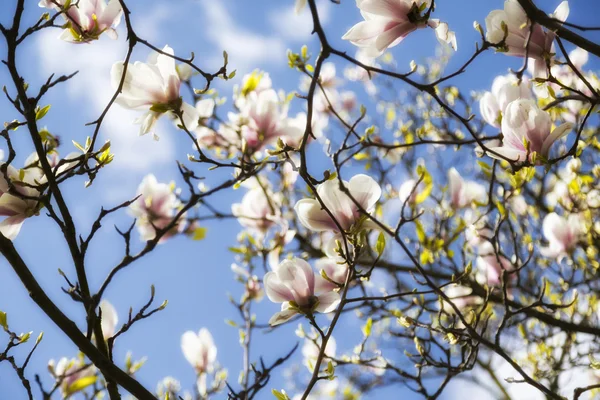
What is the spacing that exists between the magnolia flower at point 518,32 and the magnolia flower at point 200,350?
5.07 ft

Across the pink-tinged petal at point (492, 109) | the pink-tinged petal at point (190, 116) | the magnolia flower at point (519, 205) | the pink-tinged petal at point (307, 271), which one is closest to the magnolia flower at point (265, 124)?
the pink-tinged petal at point (190, 116)

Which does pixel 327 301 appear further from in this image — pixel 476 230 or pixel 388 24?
pixel 476 230

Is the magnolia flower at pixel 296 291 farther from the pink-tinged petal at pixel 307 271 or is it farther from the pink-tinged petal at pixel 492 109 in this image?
the pink-tinged petal at pixel 492 109

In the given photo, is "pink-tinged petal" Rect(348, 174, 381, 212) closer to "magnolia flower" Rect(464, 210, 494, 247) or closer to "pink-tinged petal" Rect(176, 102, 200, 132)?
"pink-tinged petal" Rect(176, 102, 200, 132)

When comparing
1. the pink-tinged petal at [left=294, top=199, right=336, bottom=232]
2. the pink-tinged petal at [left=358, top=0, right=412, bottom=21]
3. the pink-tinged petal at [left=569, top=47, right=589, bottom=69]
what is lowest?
the pink-tinged petal at [left=294, top=199, right=336, bottom=232]

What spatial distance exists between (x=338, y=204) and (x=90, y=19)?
0.78 meters

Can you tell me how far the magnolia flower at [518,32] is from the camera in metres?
1.16

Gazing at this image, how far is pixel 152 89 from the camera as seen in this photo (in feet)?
4.15

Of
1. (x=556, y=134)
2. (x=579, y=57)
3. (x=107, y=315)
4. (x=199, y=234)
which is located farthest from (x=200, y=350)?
(x=579, y=57)

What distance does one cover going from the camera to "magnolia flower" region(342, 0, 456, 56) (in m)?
1.15

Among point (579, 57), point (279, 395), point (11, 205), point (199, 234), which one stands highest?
point (579, 57)

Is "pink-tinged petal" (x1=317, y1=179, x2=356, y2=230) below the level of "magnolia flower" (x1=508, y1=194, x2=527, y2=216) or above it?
below

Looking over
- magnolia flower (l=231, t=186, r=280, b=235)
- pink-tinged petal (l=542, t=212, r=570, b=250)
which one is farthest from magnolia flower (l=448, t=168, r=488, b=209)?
magnolia flower (l=231, t=186, r=280, b=235)

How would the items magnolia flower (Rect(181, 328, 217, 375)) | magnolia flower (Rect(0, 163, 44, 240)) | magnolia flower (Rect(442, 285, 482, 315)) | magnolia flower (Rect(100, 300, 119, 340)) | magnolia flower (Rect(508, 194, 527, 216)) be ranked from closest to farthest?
magnolia flower (Rect(0, 163, 44, 240))
magnolia flower (Rect(100, 300, 119, 340))
magnolia flower (Rect(181, 328, 217, 375))
magnolia flower (Rect(442, 285, 482, 315))
magnolia flower (Rect(508, 194, 527, 216))
